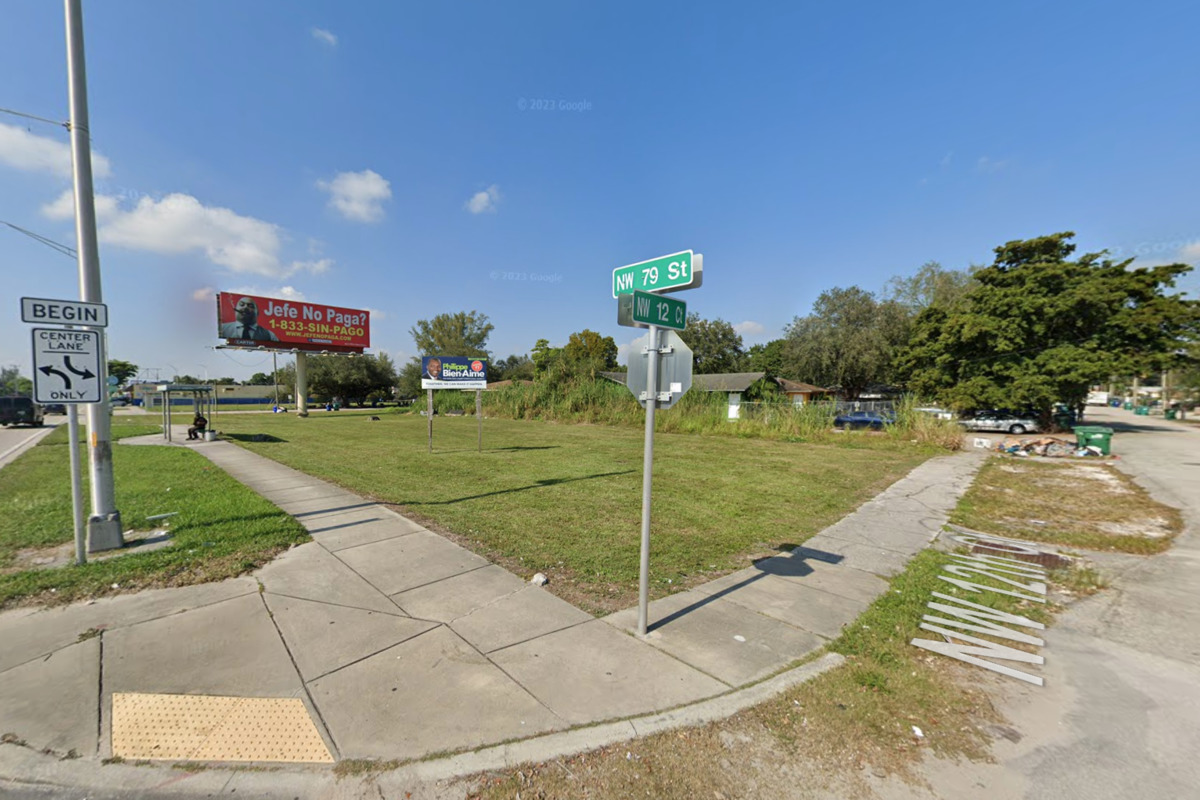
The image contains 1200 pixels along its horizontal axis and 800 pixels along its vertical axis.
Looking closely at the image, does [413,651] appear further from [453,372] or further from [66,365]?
[453,372]

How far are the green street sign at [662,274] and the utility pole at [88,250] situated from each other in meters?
5.56

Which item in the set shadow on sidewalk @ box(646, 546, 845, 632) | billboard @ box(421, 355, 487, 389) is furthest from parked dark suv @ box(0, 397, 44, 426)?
shadow on sidewalk @ box(646, 546, 845, 632)

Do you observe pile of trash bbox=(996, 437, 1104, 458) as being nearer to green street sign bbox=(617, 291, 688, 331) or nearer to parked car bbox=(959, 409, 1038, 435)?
parked car bbox=(959, 409, 1038, 435)

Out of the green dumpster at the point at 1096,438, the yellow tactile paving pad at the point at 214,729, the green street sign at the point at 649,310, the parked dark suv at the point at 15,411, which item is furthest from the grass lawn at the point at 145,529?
the parked dark suv at the point at 15,411

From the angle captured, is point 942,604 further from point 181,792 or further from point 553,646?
point 181,792

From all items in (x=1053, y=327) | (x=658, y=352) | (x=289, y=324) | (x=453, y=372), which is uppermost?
(x=289, y=324)

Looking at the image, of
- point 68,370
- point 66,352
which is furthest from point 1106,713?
point 66,352

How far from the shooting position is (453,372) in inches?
632

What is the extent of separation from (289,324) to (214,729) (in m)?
44.2

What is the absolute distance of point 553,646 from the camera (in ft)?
11.1

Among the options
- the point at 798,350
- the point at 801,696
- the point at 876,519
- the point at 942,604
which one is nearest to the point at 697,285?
the point at 801,696

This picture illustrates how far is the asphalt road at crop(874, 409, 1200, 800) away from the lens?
2.24 metres

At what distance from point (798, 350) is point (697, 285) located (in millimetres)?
45872

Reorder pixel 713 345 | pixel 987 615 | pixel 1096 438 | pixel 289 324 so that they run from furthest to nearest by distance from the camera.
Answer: pixel 713 345, pixel 289 324, pixel 1096 438, pixel 987 615
